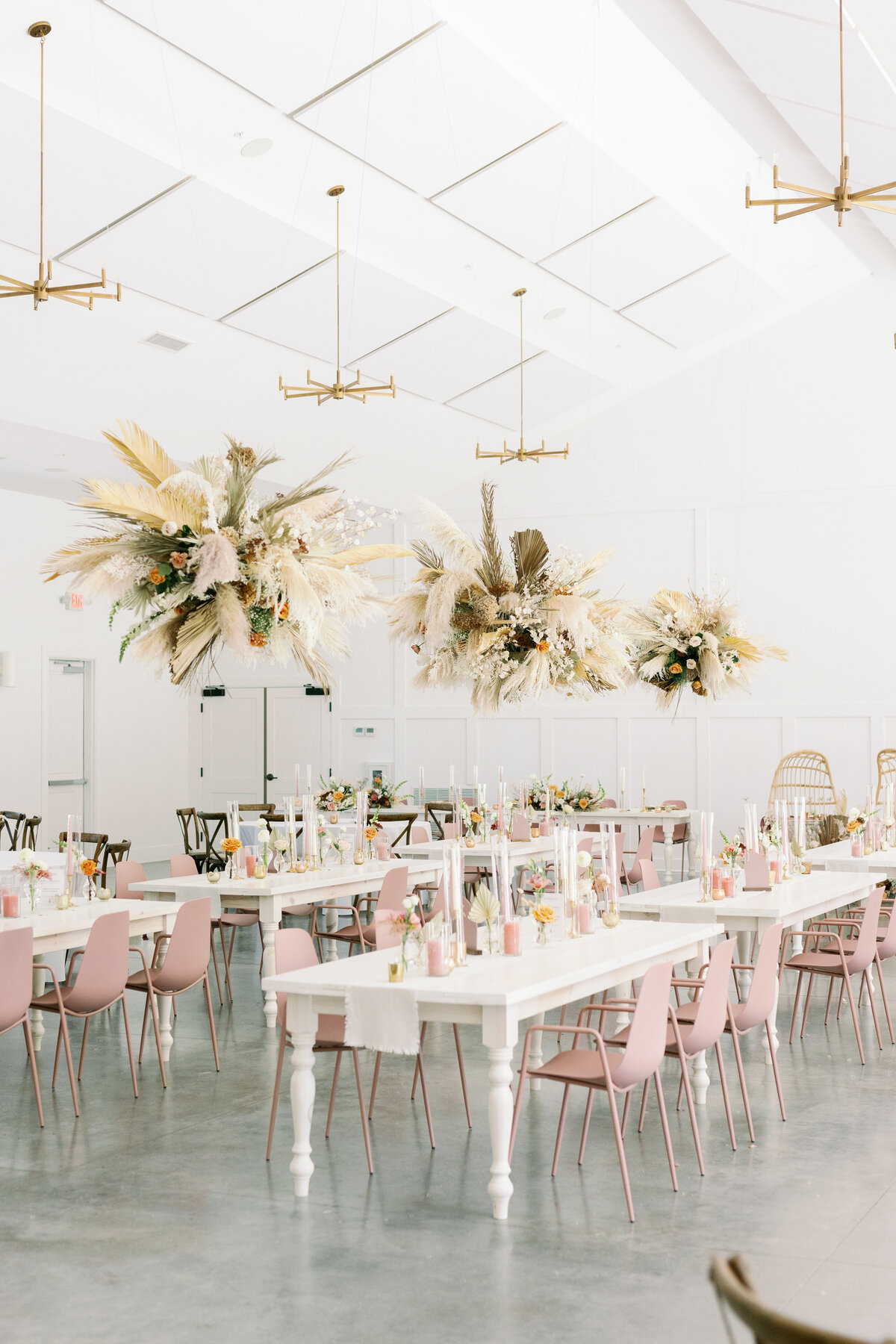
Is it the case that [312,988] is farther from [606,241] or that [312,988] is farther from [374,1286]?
[606,241]

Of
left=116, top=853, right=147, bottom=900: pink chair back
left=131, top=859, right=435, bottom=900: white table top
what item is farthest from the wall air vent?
left=131, top=859, right=435, bottom=900: white table top

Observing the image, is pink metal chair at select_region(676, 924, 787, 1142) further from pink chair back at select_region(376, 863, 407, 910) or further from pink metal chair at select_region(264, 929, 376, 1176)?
pink chair back at select_region(376, 863, 407, 910)

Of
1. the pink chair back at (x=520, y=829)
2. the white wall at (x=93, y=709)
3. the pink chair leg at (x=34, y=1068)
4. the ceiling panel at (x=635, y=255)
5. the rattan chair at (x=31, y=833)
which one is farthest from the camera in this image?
the white wall at (x=93, y=709)

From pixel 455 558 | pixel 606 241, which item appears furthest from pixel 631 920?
pixel 606 241

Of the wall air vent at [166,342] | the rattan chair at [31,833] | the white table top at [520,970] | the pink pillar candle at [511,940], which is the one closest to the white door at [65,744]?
the rattan chair at [31,833]

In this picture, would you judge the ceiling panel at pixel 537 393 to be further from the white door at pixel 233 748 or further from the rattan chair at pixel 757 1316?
the rattan chair at pixel 757 1316

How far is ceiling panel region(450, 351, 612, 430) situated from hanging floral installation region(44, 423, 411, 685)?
31.7 feet

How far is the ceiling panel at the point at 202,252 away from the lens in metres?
9.41

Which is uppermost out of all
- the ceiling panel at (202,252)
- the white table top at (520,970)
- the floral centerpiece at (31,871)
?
the ceiling panel at (202,252)

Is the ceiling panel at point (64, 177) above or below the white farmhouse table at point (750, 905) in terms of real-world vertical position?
above

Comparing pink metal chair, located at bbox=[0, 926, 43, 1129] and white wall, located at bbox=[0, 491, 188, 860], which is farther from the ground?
white wall, located at bbox=[0, 491, 188, 860]

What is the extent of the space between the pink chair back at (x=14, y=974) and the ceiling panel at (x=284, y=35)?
5.37m

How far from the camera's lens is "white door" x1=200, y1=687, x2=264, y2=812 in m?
18.0

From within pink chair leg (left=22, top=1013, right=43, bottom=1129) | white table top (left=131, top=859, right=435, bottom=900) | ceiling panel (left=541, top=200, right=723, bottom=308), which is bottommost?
pink chair leg (left=22, top=1013, right=43, bottom=1129)
